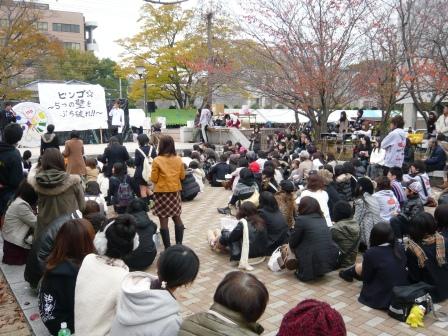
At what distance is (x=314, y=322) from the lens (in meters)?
1.87

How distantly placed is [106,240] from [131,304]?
80cm

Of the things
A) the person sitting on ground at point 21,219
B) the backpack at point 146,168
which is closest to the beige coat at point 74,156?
the backpack at point 146,168

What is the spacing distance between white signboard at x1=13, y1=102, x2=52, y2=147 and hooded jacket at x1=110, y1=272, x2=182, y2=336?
13634 millimetres

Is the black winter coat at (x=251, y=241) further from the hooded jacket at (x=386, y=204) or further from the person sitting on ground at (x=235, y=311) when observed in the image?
the person sitting on ground at (x=235, y=311)

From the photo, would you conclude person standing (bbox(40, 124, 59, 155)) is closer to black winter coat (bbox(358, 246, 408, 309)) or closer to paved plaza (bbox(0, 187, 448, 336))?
paved plaza (bbox(0, 187, 448, 336))

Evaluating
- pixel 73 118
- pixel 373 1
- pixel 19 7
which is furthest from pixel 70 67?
pixel 373 1

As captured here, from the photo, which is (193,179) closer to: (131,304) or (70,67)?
(131,304)

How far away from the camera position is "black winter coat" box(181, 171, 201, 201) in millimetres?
9148

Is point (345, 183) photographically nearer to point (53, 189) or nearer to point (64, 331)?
point (53, 189)

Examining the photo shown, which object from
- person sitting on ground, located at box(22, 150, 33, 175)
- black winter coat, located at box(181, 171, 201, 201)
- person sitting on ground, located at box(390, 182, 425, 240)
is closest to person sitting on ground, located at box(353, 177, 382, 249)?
person sitting on ground, located at box(390, 182, 425, 240)

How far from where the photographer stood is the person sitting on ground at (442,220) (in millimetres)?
4441

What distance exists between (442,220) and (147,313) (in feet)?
11.5

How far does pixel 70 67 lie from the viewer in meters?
39.8

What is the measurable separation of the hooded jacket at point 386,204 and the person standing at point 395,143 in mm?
2362
